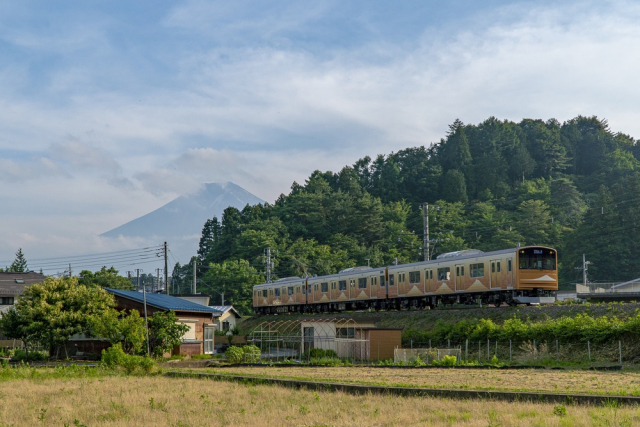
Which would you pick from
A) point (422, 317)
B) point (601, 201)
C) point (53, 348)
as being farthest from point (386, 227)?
point (53, 348)

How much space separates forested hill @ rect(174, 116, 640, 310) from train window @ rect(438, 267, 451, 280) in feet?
57.9

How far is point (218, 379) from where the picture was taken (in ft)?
69.6

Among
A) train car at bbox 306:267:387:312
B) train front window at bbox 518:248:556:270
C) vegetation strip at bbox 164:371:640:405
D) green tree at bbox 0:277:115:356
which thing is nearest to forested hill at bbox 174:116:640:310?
train car at bbox 306:267:387:312

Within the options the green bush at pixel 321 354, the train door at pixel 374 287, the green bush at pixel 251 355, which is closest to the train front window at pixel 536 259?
the green bush at pixel 321 354

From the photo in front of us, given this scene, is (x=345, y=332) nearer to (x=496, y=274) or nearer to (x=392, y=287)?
(x=392, y=287)

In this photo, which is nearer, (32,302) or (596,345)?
(596,345)

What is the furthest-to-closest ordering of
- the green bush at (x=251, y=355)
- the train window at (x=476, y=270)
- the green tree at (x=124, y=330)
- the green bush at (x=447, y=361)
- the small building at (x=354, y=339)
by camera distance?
the train window at (x=476, y=270)
the green bush at (x=251, y=355)
the small building at (x=354, y=339)
the green tree at (x=124, y=330)
the green bush at (x=447, y=361)

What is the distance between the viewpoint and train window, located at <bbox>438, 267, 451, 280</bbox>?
36438 millimetres

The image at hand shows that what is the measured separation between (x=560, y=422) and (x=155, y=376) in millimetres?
14421

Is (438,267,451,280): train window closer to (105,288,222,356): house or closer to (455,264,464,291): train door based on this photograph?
(455,264,464,291): train door

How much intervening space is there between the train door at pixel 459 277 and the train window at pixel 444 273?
0.73 m

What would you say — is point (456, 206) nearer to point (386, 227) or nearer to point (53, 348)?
point (386, 227)

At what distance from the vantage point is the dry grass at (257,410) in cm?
1273

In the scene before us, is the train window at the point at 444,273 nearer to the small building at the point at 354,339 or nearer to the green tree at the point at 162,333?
the small building at the point at 354,339
